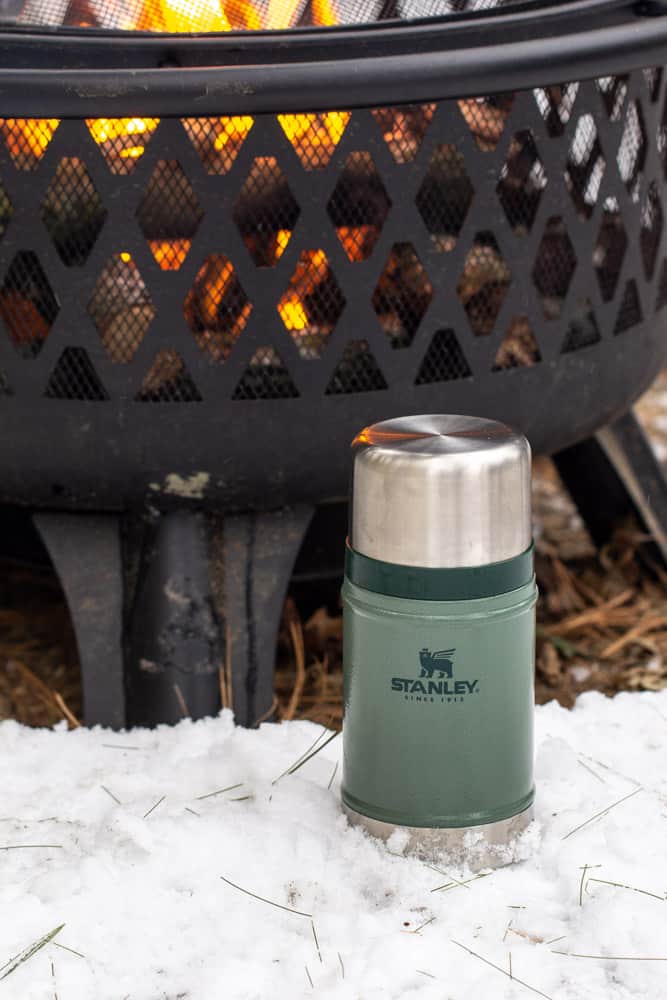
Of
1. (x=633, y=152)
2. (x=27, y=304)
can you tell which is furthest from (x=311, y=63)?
(x=633, y=152)

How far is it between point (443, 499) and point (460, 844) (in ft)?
1.40

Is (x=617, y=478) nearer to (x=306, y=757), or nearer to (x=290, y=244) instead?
(x=290, y=244)

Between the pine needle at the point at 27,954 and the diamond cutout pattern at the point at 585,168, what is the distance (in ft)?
4.73

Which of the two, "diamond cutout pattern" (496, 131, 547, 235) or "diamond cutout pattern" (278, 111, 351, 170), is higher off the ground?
"diamond cutout pattern" (278, 111, 351, 170)

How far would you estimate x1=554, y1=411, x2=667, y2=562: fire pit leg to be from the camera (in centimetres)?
317

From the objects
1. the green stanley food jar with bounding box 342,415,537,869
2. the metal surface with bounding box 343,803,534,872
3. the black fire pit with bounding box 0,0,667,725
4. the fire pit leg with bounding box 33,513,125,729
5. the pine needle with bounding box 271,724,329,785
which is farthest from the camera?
the fire pit leg with bounding box 33,513,125,729

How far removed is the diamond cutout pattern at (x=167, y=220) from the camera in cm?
231

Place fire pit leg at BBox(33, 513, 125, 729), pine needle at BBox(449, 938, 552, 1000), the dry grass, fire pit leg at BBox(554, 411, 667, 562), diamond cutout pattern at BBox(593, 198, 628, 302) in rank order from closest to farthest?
pine needle at BBox(449, 938, 552, 1000), fire pit leg at BBox(33, 513, 125, 729), diamond cutout pattern at BBox(593, 198, 628, 302), the dry grass, fire pit leg at BBox(554, 411, 667, 562)

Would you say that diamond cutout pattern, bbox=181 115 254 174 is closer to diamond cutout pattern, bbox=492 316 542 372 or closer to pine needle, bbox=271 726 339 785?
diamond cutout pattern, bbox=492 316 542 372

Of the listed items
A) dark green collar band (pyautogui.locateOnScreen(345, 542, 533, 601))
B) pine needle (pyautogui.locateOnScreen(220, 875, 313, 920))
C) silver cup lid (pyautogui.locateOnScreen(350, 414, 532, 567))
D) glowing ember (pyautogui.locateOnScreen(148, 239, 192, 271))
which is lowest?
pine needle (pyautogui.locateOnScreen(220, 875, 313, 920))

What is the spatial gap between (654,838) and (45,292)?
3.91 ft

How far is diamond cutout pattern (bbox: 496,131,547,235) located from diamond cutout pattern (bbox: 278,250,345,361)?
32 centimetres

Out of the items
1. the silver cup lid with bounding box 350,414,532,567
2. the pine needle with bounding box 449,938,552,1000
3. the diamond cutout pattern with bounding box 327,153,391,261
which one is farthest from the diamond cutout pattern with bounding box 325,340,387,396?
the pine needle with bounding box 449,938,552,1000

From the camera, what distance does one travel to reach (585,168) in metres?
2.56
